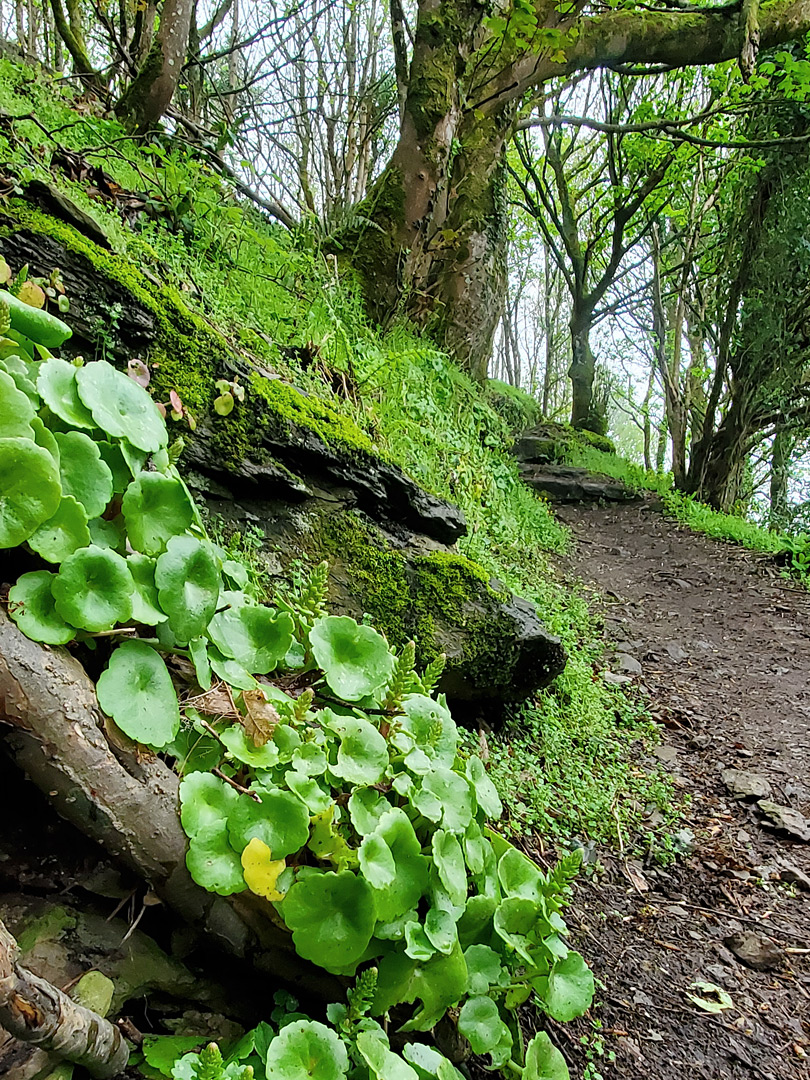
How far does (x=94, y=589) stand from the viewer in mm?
1118

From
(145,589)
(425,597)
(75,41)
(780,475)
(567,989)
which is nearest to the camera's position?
(145,589)

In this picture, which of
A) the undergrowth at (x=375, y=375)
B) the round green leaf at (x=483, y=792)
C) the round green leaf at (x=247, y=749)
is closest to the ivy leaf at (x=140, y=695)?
the round green leaf at (x=247, y=749)

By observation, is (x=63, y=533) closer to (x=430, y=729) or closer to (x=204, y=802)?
(x=204, y=802)

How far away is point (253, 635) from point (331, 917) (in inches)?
23.6

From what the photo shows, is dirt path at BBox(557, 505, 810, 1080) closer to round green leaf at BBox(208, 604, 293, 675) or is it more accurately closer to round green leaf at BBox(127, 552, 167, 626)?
round green leaf at BBox(208, 604, 293, 675)

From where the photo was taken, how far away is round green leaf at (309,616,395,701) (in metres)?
1.47

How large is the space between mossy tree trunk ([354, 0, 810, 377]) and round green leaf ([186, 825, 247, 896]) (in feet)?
15.0

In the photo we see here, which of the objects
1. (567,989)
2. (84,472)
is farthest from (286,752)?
(567,989)

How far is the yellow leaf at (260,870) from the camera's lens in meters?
1.07

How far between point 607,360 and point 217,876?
1907 centimetres

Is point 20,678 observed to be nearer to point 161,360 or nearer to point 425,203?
point 161,360

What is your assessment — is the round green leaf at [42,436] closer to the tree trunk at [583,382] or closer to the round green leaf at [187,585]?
the round green leaf at [187,585]

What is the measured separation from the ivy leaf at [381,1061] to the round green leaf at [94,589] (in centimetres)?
84

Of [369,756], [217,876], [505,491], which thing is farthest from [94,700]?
[505,491]
